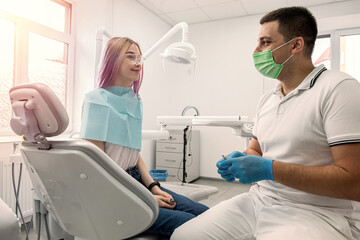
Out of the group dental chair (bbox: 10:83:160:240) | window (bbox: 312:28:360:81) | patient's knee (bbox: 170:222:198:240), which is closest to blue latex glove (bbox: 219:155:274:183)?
patient's knee (bbox: 170:222:198:240)

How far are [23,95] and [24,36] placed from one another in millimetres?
2171

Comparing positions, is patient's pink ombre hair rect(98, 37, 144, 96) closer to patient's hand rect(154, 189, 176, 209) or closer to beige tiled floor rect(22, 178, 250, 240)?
patient's hand rect(154, 189, 176, 209)

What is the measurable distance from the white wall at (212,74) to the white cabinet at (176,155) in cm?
19

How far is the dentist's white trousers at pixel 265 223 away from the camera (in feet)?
2.70

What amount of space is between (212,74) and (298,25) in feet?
9.92

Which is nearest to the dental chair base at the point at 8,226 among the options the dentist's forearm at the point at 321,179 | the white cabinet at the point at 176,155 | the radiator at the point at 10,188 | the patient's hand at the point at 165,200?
the patient's hand at the point at 165,200

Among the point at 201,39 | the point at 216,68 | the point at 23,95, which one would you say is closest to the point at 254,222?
the point at 23,95

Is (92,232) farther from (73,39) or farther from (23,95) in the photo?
(73,39)

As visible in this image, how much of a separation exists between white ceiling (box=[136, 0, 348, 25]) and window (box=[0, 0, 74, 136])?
119 cm

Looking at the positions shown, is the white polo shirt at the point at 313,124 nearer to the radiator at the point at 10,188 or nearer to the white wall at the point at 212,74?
the radiator at the point at 10,188

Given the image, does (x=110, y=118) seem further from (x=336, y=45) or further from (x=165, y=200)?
(x=336, y=45)

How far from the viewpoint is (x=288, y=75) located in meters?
1.16

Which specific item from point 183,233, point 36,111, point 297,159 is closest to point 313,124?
point 297,159

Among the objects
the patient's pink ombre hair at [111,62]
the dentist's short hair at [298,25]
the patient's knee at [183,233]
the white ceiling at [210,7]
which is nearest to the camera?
the patient's knee at [183,233]
